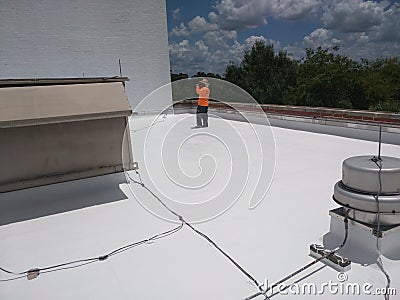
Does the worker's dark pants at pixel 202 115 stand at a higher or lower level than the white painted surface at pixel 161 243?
higher

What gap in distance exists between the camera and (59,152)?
3758 mm

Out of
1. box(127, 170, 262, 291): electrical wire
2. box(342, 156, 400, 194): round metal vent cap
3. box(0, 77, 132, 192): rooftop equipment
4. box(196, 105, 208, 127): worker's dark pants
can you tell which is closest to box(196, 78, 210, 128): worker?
box(196, 105, 208, 127): worker's dark pants

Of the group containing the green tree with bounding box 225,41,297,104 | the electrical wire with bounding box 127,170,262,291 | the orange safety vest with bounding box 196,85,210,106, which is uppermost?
the green tree with bounding box 225,41,297,104

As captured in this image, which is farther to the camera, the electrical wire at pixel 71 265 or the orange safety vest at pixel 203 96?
the orange safety vest at pixel 203 96

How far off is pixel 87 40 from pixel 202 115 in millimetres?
4758

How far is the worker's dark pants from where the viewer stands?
7.93m

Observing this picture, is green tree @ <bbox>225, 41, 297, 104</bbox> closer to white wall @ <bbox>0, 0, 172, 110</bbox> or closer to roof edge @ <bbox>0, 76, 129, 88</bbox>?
white wall @ <bbox>0, 0, 172, 110</bbox>

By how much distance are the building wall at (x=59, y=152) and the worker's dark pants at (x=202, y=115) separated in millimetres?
4053

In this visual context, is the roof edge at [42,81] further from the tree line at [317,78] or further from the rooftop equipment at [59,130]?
the tree line at [317,78]

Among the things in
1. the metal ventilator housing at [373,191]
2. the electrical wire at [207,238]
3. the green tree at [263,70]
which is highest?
the green tree at [263,70]

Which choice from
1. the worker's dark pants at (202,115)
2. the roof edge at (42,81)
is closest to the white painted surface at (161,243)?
the roof edge at (42,81)

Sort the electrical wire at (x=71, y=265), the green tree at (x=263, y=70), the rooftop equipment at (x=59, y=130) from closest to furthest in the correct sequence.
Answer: the electrical wire at (x=71, y=265), the rooftop equipment at (x=59, y=130), the green tree at (x=263, y=70)

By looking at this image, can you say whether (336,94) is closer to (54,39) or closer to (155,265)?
(54,39)

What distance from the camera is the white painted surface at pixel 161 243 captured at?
6.77 feet
